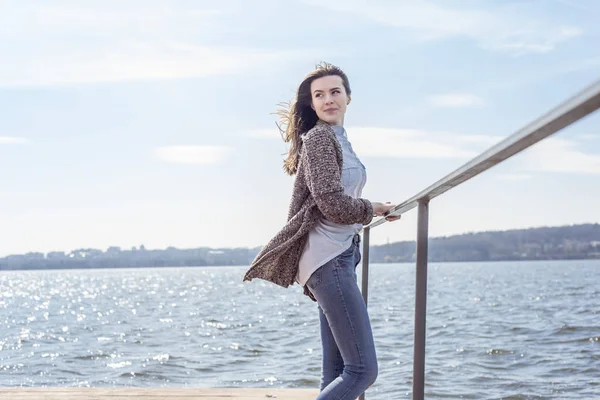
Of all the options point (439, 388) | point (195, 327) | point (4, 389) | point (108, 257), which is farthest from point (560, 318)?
point (108, 257)

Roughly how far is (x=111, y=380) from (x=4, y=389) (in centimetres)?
361

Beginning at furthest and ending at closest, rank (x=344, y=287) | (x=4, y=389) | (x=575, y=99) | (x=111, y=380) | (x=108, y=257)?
(x=108, y=257), (x=111, y=380), (x=4, y=389), (x=344, y=287), (x=575, y=99)

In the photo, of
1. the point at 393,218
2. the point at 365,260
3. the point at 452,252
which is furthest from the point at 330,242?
the point at 452,252

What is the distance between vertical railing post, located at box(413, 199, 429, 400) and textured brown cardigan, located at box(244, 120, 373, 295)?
134 millimetres

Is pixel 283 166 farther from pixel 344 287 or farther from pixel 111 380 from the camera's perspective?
pixel 111 380

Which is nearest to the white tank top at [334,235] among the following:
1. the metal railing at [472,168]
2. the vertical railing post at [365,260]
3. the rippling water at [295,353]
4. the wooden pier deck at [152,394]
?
the metal railing at [472,168]

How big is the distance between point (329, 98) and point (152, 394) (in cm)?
179

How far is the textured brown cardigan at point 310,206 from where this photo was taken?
203 cm

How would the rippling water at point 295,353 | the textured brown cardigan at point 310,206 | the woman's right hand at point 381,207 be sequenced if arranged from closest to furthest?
the textured brown cardigan at point 310,206 < the woman's right hand at point 381,207 < the rippling water at point 295,353

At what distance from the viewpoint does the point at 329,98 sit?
222cm

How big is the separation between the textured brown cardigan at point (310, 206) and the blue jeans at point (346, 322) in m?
0.10

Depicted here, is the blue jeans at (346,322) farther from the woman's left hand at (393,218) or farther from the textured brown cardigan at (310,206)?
the woman's left hand at (393,218)

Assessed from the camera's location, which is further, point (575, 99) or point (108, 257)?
point (108, 257)

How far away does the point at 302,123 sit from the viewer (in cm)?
227
